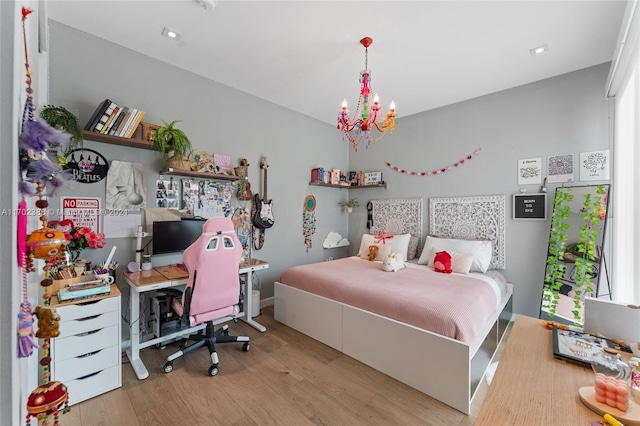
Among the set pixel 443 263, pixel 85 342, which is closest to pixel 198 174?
pixel 85 342

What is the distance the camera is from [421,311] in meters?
1.91

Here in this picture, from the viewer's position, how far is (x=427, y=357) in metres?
1.82

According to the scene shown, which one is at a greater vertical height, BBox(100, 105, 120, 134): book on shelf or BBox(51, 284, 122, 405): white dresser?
BBox(100, 105, 120, 134): book on shelf

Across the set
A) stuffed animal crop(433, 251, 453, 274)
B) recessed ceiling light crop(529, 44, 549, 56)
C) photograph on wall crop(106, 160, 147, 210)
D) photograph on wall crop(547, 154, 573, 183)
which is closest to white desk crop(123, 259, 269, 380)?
photograph on wall crop(106, 160, 147, 210)

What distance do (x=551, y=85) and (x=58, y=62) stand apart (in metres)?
4.71

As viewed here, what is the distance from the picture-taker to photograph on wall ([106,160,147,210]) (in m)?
2.28

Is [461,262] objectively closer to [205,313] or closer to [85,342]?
[205,313]

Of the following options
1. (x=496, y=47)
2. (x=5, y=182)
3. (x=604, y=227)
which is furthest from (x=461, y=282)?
(x=5, y=182)

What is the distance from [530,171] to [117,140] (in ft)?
13.9

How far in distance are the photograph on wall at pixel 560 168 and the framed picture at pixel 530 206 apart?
0.67ft

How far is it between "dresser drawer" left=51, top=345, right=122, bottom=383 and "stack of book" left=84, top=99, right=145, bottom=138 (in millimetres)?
1677

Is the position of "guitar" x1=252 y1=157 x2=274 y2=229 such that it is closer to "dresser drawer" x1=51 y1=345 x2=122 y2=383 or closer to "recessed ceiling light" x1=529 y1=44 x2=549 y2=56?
"dresser drawer" x1=51 y1=345 x2=122 y2=383

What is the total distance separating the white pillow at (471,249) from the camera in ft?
9.73

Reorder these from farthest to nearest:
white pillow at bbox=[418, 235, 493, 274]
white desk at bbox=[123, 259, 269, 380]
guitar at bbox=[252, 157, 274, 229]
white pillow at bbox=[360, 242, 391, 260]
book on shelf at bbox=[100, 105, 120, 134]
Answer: white pillow at bbox=[360, 242, 391, 260], guitar at bbox=[252, 157, 274, 229], white pillow at bbox=[418, 235, 493, 274], book on shelf at bbox=[100, 105, 120, 134], white desk at bbox=[123, 259, 269, 380]
